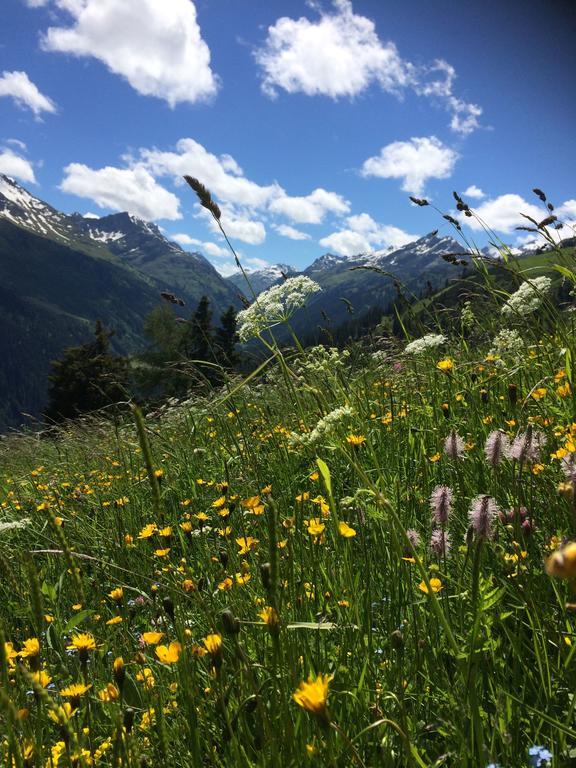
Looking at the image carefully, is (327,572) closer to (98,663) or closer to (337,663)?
(337,663)

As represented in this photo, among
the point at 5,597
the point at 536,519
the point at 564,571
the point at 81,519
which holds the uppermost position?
the point at 564,571

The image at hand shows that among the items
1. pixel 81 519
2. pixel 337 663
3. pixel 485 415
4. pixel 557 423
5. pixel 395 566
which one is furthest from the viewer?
pixel 81 519

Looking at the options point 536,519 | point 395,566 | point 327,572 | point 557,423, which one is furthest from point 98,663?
point 557,423

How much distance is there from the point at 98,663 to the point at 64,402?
153ft

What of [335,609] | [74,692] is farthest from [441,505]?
[74,692]

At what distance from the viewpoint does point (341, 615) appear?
1.85 meters

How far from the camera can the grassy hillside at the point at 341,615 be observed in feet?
4.20

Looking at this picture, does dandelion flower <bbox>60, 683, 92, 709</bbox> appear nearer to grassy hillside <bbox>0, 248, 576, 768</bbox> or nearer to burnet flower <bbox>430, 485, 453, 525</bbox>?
grassy hillside <bbox>0, 248, 576, 768</bbox>

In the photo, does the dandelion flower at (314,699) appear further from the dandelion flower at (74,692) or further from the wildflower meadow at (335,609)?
the dandelion flower at (74,692)

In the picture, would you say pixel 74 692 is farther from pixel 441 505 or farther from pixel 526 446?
pixel 526 446

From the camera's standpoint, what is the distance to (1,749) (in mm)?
1675

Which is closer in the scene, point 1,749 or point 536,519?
point 1,749

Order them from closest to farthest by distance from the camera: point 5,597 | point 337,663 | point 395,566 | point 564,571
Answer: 1. point 564,571
2. point 337,663
3. point 395,566
4. point 5,597

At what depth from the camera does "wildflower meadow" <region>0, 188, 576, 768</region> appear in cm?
129
